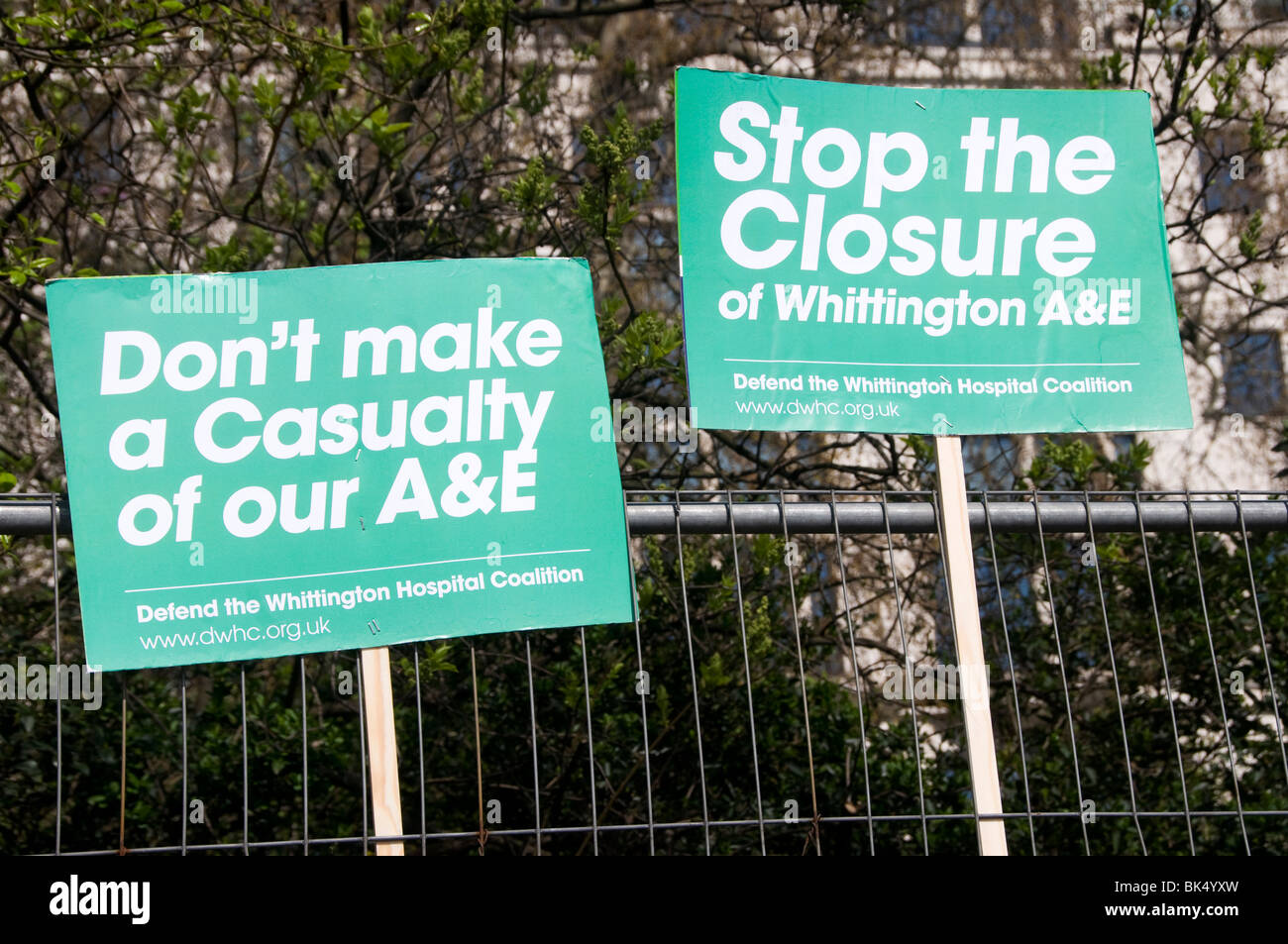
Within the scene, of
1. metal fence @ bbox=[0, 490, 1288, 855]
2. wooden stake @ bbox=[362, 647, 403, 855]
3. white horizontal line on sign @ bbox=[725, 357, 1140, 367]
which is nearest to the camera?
wooden stake @ bbox=[362, 647, 403, 855]

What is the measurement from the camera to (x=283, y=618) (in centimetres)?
304

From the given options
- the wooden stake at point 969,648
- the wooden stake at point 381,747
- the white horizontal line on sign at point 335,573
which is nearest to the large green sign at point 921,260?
the wooden stake at point 969,648

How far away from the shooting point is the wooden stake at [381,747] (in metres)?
2.99

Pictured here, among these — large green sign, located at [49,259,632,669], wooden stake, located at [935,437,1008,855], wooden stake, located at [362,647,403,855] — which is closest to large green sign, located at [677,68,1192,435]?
wooden stake, located at [935,437,1008,855]

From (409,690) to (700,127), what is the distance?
3.14 meters

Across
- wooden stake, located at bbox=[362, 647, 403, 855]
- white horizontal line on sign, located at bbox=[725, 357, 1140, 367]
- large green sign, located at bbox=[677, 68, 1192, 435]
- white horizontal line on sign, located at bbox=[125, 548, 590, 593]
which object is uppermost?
large green sign, located at bbox=[677, 68, 1192, 435]

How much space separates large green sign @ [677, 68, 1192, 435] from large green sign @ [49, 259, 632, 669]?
0.45 meters

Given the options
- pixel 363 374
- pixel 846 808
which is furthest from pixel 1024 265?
pixel 846 808

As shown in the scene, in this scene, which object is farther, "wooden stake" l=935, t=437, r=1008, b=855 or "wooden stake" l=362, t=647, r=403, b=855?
"wooden stake" l=935, t=437, r=1008, b=855

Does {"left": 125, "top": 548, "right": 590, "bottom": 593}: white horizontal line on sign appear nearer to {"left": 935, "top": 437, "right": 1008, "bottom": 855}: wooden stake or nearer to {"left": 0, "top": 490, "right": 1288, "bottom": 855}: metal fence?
{"left": 935, "top": 437, "right": 1008, "bottom": 855}: wooden stake

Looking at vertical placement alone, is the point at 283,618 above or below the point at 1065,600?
below

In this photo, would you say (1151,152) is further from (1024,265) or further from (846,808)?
(846,808)

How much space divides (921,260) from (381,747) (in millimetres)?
1904

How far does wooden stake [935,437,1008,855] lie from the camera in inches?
126
